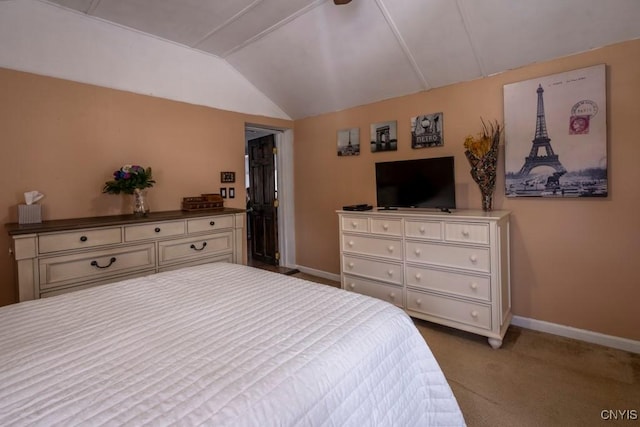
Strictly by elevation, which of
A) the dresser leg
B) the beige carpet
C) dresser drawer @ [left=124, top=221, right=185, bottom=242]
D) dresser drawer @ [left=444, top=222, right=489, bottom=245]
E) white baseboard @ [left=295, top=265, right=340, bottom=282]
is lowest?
the beige carpet

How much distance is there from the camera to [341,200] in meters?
3.98

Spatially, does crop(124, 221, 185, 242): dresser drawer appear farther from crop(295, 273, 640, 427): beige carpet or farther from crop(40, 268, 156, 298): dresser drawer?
crop(295, 273, 640, 427): beige carpet

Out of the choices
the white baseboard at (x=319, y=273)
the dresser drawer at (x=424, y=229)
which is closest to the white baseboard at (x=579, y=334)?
the dresser drawer at (x=424, y=229)

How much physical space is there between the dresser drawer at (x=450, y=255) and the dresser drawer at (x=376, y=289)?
0.37 metres

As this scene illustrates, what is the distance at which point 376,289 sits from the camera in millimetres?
3023

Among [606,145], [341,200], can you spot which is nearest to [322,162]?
[341,200]

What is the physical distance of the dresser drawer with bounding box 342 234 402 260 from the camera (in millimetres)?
2854

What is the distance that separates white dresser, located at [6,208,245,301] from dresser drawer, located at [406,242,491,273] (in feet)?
5.96

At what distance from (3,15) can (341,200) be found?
11.3 feet

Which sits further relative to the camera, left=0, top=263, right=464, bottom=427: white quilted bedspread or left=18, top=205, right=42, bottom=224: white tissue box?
left=18, top=205, right=42, bottom=224: white tissue box

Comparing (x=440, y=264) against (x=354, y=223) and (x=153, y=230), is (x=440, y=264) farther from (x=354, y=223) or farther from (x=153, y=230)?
(x=153, y=230)

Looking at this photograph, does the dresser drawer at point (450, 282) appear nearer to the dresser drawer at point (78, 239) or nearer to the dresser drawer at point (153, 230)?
the dresser drawer at point (153, 230)

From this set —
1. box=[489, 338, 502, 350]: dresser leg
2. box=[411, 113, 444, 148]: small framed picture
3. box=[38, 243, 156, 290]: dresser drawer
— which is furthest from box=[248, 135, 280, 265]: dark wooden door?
box=[489, 338, 502, 350]: dresser leg

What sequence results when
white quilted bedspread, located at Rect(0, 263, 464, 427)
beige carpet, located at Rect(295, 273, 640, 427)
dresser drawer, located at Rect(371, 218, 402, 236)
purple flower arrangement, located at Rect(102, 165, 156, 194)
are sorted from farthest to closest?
dresser drawer, located at Rect(371, 218, 402, 236), purple flower arrangement, located at Rect(102, 165, 156, 194), beige carpet, located at Rect(295, 273, 640, 427), white quilted bedspread, located at Rect(0, 263, 464, 427)
